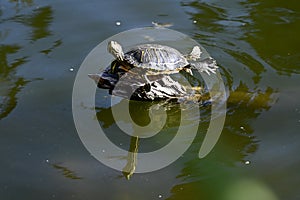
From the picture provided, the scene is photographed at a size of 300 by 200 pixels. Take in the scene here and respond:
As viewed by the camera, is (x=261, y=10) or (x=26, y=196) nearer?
(x=26, y=196)

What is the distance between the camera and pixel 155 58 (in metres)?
3.71

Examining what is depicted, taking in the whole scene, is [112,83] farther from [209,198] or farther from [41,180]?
[209,198]

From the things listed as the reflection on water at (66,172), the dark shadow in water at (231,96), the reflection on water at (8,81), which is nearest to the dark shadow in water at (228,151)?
the dark shadow in water at (231,96)

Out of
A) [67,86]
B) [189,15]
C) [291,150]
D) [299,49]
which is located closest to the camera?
[291,150]

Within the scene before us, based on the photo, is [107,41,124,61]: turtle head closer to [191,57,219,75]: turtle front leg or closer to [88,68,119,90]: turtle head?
[88,68,119,90]: turtle head

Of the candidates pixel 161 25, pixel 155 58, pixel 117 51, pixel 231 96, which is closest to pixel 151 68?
pixel 155 58

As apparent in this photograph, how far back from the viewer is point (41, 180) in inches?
116

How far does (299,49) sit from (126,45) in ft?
4.50

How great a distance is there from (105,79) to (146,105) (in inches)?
13.9

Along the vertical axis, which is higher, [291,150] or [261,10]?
[261,10]

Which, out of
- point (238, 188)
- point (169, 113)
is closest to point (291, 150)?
point (238, 188)

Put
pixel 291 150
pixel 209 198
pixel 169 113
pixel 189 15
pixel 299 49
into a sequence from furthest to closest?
pixel 189 15 → pixel 299 49 → pixel 169 113 → pixel 291 150 → pixel 209 198

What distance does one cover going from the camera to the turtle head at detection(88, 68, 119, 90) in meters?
3.63

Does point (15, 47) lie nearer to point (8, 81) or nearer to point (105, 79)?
Result: point (8, 81)
